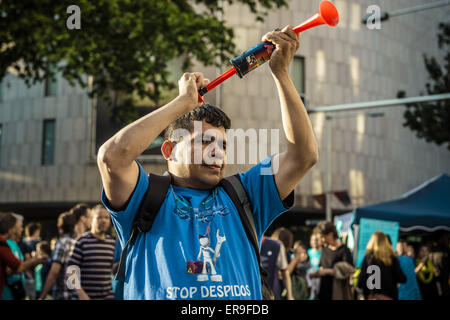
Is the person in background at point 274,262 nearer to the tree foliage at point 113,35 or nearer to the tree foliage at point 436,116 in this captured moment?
the tree foliage at point 113,35

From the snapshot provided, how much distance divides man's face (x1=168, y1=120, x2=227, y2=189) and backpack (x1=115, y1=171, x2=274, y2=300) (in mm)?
76

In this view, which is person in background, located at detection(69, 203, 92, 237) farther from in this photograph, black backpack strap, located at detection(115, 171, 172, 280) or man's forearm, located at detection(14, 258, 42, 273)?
black backpack strap, located at detection(115, 171, 172, 280)

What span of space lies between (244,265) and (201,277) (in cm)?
22

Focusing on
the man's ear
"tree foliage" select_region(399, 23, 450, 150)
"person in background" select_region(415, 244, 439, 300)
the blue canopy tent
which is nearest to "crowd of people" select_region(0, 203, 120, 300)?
the man's ear

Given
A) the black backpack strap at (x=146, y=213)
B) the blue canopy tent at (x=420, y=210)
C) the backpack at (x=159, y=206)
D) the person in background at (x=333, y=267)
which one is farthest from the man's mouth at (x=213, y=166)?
the blue canopy tent at (x=420, y=210)

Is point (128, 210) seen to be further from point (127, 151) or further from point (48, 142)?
point (48, 142)

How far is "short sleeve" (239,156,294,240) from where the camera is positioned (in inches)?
100

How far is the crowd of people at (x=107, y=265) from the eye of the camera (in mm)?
6066

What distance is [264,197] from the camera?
255cm

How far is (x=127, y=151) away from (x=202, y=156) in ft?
1.18

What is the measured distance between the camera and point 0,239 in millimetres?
5906

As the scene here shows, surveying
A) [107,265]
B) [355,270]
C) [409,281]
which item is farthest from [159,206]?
[355,270]
